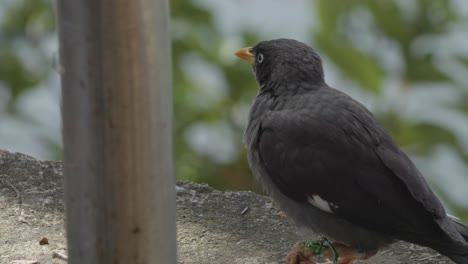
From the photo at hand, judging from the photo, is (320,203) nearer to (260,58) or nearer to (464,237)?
(464,237)

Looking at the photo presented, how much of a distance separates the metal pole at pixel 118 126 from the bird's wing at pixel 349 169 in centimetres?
103

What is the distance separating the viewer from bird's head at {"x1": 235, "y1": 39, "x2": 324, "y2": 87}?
318 centimetres

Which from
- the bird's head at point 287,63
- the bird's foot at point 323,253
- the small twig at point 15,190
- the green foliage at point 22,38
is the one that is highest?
the green foliage at point 22,38

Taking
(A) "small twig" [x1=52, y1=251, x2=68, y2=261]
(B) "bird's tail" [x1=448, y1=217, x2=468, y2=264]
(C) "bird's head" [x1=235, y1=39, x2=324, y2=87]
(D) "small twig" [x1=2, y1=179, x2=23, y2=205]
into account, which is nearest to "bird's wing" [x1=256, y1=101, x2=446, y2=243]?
(B) "bird's tail" [x1=448, y1=217, x2=468, y2=264]

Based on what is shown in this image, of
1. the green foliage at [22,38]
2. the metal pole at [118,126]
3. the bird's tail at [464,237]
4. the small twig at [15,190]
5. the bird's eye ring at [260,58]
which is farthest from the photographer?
the green foliage at [22,38]

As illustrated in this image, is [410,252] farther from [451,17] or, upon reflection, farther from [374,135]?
[451,17]

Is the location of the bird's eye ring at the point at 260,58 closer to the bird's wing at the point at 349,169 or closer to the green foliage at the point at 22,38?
the bird's wing at the point at 349,169

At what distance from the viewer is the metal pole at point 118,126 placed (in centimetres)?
172

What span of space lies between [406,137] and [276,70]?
176cm

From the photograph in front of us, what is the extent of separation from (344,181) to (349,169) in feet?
0.13

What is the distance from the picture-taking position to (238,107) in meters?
4.85

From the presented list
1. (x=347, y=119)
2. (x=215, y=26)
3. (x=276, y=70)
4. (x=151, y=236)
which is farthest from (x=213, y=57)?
(x=151, y=236)

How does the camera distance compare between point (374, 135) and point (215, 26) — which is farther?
point (215, 26)

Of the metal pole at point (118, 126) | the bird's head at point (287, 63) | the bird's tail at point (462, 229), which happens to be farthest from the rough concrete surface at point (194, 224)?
the metal pole at point (118, 126)
